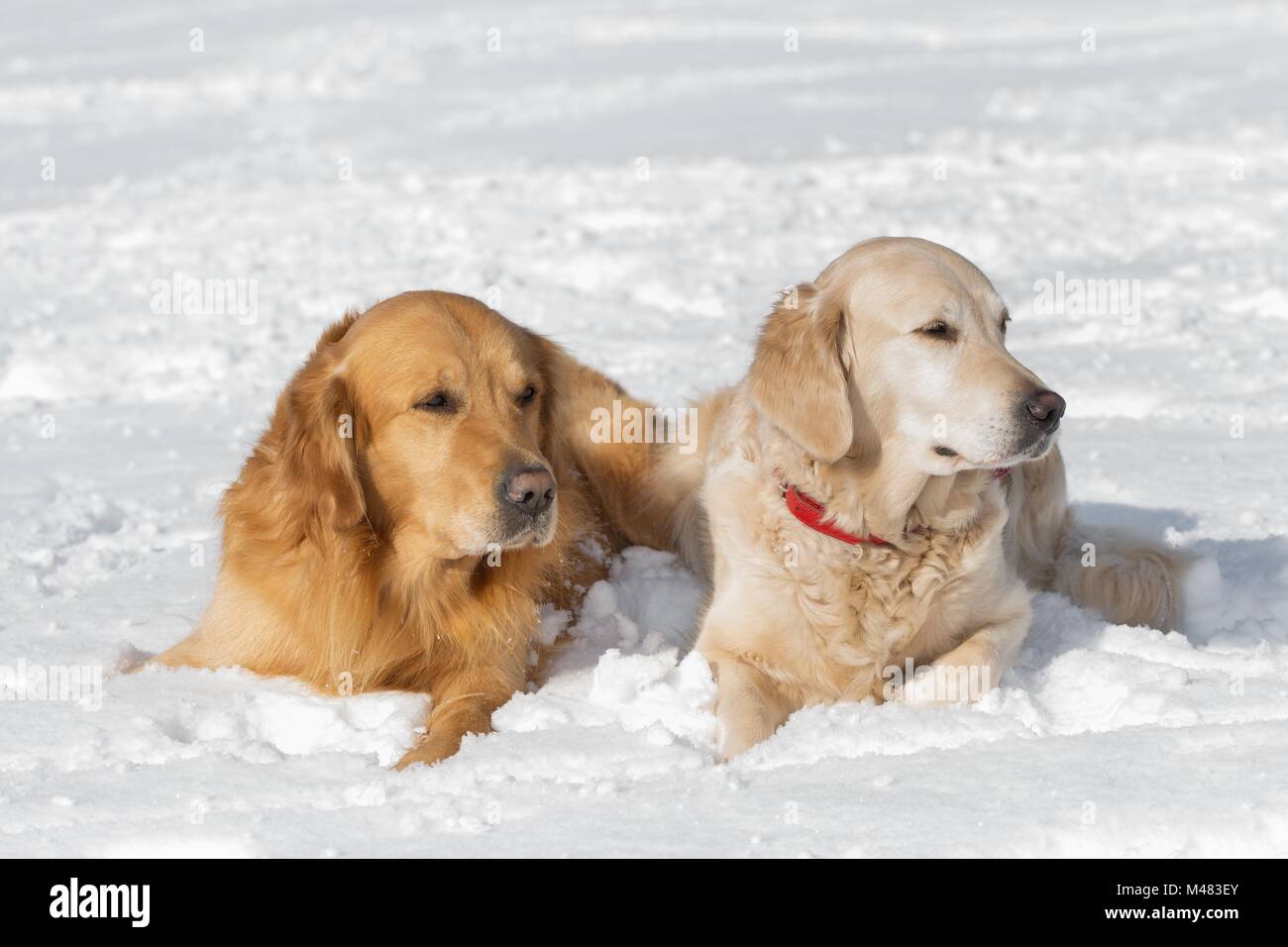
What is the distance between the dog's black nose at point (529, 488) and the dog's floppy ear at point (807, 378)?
62 cm

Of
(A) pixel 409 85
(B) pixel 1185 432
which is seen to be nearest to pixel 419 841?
(B) pixel 1185 432

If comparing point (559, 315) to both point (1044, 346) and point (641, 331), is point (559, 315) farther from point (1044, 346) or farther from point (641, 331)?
point (1044, 346)

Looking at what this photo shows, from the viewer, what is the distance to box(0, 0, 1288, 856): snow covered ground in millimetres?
3109

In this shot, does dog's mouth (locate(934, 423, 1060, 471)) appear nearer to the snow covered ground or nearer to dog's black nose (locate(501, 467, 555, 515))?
the snow covered ground

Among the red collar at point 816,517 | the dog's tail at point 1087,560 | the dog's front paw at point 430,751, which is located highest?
the red collar at point 816,517

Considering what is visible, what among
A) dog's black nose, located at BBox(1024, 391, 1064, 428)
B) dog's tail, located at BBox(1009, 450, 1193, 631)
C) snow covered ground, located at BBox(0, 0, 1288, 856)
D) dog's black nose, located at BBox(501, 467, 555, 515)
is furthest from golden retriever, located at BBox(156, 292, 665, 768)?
dog's tail, located at BBox(1009, 450, 1193, 631)

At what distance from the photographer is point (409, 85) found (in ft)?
54.4

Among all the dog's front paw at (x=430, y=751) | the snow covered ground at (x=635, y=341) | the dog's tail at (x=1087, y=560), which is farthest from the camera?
the dog's tail at (x=1087, y=560)

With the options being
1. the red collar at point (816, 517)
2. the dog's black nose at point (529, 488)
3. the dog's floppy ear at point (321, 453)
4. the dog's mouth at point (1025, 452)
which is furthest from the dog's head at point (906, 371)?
the dog's floppy ear at point (321, 453)

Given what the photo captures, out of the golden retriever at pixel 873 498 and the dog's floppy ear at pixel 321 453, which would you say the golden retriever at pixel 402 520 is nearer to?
the dog's floppy ear at pixel 321 453

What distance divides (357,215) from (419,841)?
25.5 feet

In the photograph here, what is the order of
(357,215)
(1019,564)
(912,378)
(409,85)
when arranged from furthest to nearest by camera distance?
1. (409,85)
2. (357,215)
3. (1019,564)
4. (912,378)

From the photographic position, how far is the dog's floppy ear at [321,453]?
3852 mm

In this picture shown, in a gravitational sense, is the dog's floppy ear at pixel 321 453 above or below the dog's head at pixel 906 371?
below
